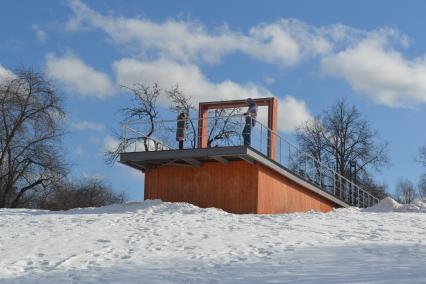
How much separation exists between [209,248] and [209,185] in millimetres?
8349

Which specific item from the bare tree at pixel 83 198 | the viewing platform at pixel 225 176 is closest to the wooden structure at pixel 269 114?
the viewing platform at pixel 225 176

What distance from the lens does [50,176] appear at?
110ft

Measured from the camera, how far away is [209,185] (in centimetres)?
2197

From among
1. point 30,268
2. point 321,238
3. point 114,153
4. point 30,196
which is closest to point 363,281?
point 321,238

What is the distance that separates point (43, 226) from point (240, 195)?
685 centimetres

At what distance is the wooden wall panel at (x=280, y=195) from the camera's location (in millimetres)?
21469

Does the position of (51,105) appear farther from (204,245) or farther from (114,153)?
(204,245)

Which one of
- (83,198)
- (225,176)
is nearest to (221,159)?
(225,176)

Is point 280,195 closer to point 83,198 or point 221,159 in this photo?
point 221,159

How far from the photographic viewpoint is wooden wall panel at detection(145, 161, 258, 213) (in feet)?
69.8

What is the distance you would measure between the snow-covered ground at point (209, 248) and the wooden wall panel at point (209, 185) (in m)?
2.04

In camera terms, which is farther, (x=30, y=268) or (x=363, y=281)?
(x=30, y=268)

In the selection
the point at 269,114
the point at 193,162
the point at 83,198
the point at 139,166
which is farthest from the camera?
the point at 83,198

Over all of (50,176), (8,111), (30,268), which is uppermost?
(8,111)
